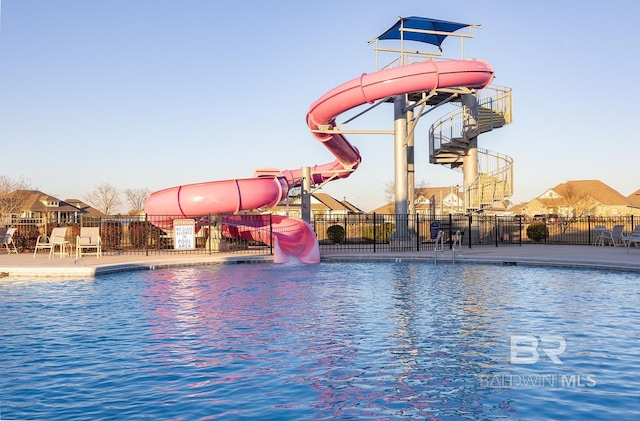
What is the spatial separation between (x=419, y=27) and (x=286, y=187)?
9.59m

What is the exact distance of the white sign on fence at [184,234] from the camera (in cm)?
2159

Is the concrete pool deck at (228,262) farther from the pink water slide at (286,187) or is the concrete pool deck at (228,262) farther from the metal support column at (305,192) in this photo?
the metal support column at (305,192)

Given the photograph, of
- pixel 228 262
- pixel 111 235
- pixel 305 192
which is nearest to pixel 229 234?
pixel 305 192

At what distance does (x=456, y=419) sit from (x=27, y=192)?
3408 inches

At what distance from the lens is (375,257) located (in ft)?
66.6

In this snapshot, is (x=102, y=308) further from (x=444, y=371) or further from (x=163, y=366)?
(x=444, y=371)

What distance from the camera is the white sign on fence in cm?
2159

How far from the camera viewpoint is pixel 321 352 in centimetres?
730

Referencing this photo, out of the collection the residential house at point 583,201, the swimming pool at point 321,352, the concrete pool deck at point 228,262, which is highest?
the residential house at point 583,201

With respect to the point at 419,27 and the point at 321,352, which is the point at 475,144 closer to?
the point at 419,27

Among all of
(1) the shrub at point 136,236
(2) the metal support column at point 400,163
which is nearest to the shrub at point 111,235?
(1) the shrub at point 136,236

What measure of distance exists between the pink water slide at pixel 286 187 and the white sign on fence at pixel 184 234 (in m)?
1.97

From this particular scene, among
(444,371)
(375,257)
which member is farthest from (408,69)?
(444,371)

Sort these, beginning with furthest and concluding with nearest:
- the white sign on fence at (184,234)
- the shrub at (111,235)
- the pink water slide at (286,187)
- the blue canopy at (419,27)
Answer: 1. the blue canopy at (419,27)
2. the shrub at (111,235)
3. the white sign on fence at (184,234)
4. the pink water slide at (286,187)
